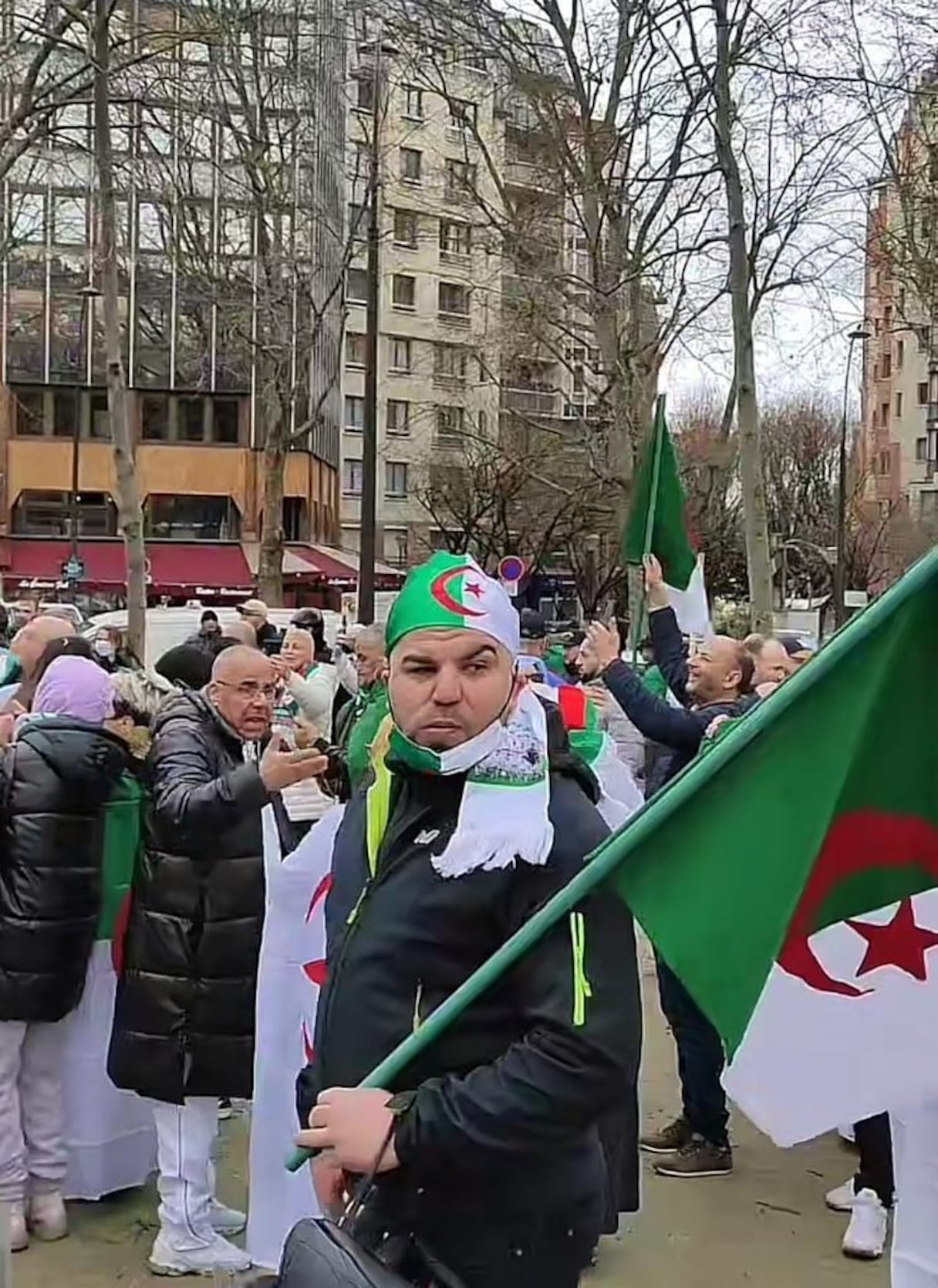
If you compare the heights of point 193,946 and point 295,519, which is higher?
point 295,519

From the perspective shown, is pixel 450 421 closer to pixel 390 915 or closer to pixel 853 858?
pixel 390 915

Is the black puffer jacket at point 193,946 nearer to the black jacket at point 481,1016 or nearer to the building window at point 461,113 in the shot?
the black jacket at point 481,1016

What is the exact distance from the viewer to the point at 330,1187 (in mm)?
2158

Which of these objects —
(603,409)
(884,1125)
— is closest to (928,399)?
(603,409)

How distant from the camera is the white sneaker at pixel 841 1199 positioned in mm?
5211

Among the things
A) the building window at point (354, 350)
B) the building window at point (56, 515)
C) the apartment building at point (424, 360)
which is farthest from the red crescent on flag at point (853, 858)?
the building window at point (354, 350)

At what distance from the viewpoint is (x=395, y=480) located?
60781 mm

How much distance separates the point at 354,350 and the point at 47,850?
58561 millimetres

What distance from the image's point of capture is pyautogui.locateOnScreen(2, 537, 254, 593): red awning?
4419 cm

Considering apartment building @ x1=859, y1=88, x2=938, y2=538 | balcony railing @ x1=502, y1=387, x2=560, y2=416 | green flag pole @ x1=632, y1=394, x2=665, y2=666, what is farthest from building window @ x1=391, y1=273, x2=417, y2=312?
green flag pole @ x1=632, y1=394, x2=665, y2=666

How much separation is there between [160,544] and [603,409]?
23.4m

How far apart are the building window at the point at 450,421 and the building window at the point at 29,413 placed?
11.7m

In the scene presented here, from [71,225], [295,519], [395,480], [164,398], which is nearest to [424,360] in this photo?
[395,480]

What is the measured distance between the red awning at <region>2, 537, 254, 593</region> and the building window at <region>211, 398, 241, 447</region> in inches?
124
